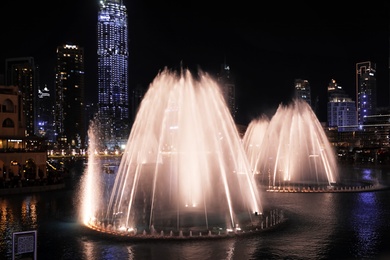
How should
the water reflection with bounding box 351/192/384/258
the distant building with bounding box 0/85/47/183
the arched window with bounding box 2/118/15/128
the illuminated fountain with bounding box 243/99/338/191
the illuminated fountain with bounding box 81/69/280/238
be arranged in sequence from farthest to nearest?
the arched window with bounding box 2/118/15/128 → the illuminated fountain with bounding box 243/99/338/191 → the distant building with bounding box 0/85/47/183 → the illuminated fountain with bounding box 81/69/280/238 → the water reflection with bounding box 351/192/384/258

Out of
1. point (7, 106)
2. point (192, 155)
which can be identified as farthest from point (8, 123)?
point (192, 155)

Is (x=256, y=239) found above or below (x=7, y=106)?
below

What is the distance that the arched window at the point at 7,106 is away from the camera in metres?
60.7

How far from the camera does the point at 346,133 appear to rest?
18488 centimetres

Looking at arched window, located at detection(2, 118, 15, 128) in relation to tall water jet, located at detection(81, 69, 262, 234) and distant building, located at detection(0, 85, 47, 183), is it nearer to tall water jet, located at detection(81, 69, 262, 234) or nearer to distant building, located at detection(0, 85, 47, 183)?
distant building, located at detection(0, 85, 47, 183)

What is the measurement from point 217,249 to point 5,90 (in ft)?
163

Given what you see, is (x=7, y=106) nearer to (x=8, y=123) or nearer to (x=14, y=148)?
(x=8, y=123)

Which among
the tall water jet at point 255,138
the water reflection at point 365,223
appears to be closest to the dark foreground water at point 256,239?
the water reflection at point 365,223

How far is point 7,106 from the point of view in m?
61.3

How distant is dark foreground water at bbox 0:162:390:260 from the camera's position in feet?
66.1

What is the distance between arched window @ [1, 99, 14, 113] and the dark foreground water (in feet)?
95.5

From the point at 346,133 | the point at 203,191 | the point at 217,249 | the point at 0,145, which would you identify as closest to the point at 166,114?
the point at 203,191

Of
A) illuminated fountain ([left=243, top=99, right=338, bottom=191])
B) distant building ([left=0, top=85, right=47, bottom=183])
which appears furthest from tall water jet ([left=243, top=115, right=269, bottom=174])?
distant building ([left=0, top=85, right=47, bottom=183])

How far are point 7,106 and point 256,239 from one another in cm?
4834
